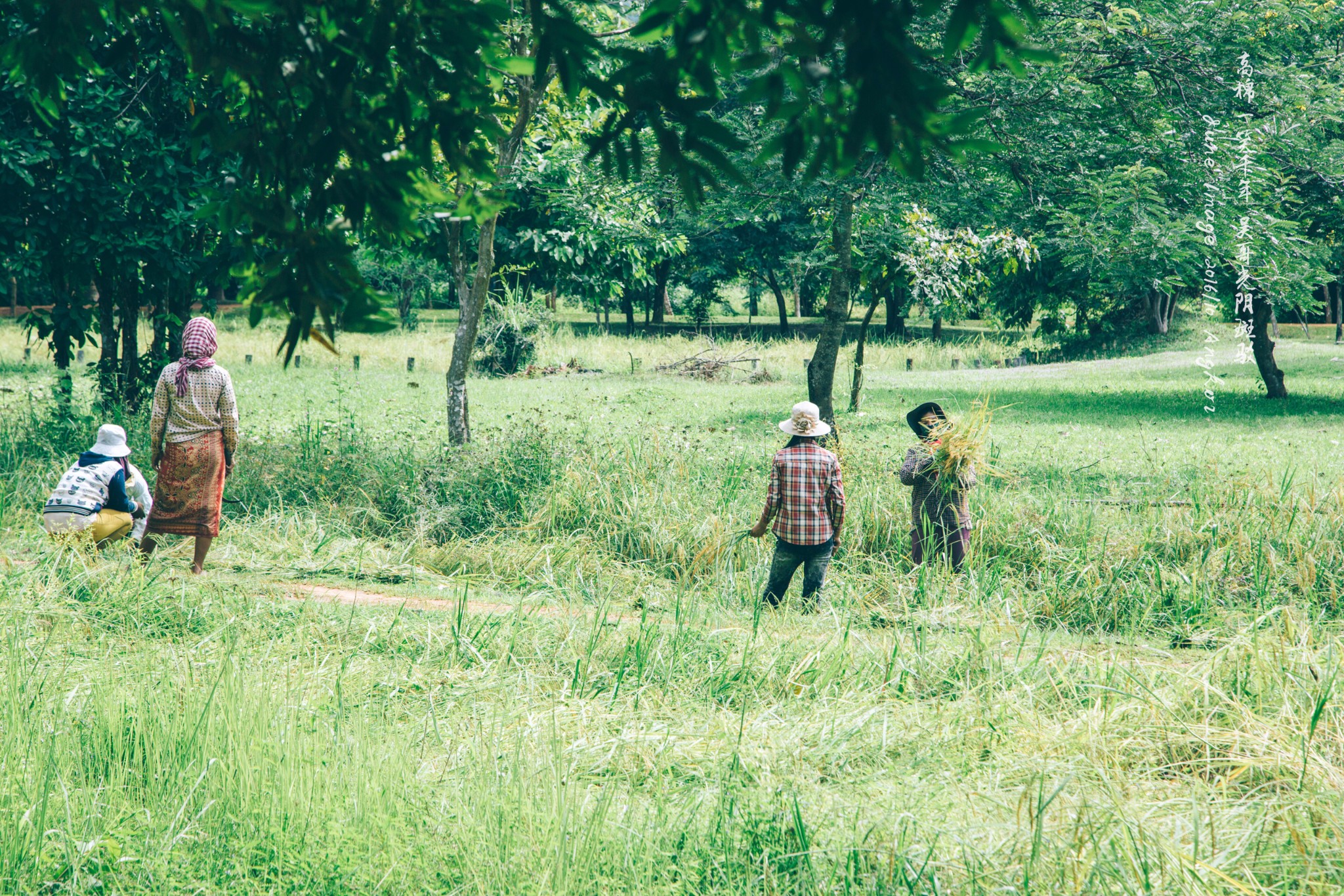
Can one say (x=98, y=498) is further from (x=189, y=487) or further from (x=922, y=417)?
(x=922, y=417)

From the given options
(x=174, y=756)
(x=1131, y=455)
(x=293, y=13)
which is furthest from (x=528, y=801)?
(x=1131, y=455)

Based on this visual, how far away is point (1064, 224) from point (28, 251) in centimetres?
1094

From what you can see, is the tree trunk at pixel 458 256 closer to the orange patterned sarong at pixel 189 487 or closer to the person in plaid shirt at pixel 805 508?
the orange patterned sarong at pixel 189 487

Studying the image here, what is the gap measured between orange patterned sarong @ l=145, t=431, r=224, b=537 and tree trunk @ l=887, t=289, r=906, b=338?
39360 millimetres

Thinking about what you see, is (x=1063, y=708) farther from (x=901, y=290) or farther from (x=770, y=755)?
(x=901, y=290)

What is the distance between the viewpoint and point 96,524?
22.8 ft

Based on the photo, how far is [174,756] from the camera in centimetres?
384

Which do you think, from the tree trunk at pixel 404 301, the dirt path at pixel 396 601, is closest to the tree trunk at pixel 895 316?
the tree trunk at pixel 404 301

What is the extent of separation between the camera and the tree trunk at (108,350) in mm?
11336

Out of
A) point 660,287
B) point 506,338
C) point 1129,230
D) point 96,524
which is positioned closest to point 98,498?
point 96,524

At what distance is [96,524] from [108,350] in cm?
583

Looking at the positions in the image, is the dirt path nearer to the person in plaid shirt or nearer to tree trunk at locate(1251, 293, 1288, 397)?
the person in plaid shirt

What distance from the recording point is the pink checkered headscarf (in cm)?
693

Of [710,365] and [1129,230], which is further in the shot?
[710,365]
